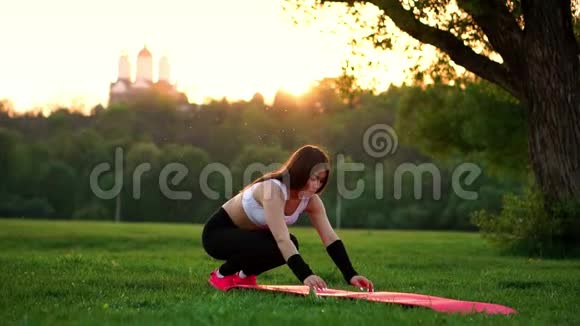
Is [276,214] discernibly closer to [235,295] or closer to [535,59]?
[235,295]

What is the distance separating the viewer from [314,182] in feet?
25.7

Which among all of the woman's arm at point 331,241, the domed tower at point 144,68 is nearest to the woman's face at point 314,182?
the woman's arm at point 331,241

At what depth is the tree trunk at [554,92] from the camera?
16484 mm

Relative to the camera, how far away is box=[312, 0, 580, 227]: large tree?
1650 cm

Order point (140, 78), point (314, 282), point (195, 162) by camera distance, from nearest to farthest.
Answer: point (314, 282) < point (195, 162) < point (140, 78)

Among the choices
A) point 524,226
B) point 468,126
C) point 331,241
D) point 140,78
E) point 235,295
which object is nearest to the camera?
point 235,295

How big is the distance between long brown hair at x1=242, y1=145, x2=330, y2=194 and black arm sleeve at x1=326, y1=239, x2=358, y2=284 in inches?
23.6

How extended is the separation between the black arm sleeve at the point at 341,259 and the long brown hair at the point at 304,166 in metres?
0.60

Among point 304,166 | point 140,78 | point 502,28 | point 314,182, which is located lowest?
point 314,182

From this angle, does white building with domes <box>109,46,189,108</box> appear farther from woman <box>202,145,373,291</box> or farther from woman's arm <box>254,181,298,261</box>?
woman's arm <box>254,181,298,261</box>

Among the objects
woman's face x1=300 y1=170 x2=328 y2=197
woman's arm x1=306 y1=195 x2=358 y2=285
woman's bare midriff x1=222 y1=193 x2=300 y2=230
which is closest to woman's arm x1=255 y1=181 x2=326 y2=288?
woman's face x1=300 y1=170 x2=328 y2=197

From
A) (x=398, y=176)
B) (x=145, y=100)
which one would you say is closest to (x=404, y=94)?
(x=398, y=176)

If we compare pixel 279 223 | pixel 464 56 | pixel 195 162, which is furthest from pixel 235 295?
pixel 195 162

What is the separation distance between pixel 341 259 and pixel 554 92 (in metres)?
9.58
